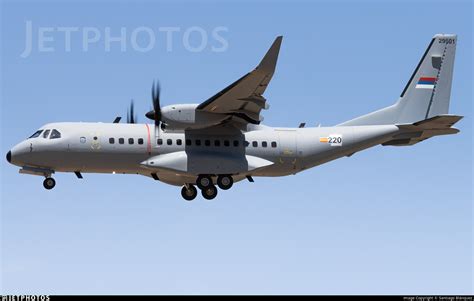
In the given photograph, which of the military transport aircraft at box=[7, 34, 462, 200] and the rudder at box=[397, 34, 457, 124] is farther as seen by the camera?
the rudder at box=[397, 34, 457, 124]

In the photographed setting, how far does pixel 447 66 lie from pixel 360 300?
1694cm

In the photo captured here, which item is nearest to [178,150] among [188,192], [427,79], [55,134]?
[188,192]

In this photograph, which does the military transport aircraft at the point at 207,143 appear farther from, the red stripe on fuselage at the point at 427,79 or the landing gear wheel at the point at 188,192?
the red stripe on fuselage at the point at 427,79

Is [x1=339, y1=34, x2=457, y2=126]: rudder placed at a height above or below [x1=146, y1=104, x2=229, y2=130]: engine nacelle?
above

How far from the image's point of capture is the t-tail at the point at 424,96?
39.1m

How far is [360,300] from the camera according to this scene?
25.5 metres

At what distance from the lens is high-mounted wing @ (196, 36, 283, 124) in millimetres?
33344

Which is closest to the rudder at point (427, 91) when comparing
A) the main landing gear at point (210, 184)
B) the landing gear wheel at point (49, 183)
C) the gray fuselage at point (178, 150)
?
the gray fuselage at point (178, 150)

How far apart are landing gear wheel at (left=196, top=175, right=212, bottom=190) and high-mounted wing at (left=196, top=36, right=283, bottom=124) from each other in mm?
2472

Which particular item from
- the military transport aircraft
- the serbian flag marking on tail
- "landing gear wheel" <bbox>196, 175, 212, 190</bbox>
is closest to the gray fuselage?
the military transport aircraft

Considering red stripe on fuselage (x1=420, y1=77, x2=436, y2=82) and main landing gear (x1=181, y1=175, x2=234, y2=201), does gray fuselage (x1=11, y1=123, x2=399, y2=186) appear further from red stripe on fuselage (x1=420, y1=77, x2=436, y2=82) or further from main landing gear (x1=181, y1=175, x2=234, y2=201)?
red stripe on fuselage (x1=420, y1=77, x2=436, y2=82)

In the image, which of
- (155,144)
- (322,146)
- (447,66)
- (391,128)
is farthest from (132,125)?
(447,66)

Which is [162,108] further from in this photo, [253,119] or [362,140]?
[362,140]

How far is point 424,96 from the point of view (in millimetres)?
39844
